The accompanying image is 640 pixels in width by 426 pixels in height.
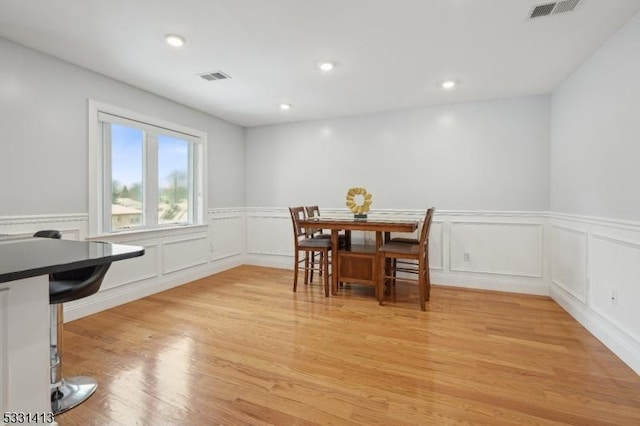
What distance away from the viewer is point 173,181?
3.98m

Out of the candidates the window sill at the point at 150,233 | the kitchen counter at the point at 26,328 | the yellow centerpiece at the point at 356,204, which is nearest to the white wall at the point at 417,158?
the yellow centerpiece at the point at 356,204

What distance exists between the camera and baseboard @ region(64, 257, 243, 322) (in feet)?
9.15

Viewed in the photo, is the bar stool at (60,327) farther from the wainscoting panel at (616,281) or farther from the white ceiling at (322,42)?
the wainscoting panel at (616,281)

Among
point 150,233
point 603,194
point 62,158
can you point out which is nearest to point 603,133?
point 603,194

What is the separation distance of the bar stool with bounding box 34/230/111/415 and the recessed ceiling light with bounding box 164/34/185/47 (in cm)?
173

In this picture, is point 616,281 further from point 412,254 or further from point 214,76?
point 214,76

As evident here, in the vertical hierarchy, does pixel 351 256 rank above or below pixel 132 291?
above

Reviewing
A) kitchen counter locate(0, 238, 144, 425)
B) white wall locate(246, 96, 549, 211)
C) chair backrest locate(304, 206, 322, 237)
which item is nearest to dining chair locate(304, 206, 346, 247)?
chair backrest locate(304, 206, 322, 237)

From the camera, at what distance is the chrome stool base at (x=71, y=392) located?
160cm

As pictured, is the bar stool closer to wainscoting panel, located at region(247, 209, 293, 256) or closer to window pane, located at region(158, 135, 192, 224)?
window pane, located at region(158, 135, 192, 224)

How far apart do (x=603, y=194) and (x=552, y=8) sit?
1.42 meters

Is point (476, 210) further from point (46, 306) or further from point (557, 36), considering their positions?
point (46, 306)

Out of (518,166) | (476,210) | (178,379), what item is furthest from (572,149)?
(178,379)

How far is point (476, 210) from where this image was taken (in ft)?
12.5
